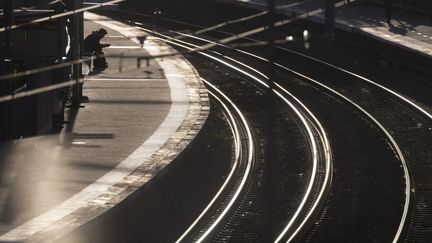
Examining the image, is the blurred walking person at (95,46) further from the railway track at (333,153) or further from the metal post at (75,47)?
the metal post at (75,47)

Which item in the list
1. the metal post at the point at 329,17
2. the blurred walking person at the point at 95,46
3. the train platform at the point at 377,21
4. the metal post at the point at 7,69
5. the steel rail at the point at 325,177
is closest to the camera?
the steel rail at the point at 325,177

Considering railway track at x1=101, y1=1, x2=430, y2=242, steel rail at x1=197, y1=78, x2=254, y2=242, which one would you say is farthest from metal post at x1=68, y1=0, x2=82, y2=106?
railway track at x1=101, y1=1, x2=430, y2=242

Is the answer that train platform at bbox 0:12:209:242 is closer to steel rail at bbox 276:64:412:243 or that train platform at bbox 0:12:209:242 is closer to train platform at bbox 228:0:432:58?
steel rail at bbox 276:64:412:243

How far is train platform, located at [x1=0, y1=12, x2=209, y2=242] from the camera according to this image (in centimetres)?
1558

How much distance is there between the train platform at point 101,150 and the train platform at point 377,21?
7.05 metres

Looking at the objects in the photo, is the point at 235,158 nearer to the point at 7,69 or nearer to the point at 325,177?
the point at 325,177

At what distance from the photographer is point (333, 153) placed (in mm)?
22203

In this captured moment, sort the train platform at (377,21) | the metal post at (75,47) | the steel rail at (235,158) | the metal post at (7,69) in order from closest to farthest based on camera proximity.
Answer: the steel rail at (235,158), the metal post at (7,69), the metal post at (75,47), the train platform at (377,21)

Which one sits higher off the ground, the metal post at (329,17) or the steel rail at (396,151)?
the metal post at (329,17)

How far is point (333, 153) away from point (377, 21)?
58.4 feet

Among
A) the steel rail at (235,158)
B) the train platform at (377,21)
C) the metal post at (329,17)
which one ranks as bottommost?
the steel rail at (235,158)

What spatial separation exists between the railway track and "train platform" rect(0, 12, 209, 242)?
1.59 meters

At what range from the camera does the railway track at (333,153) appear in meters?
17.2

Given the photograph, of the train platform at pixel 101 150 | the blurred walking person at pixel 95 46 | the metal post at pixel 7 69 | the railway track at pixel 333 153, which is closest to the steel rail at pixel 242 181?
the railway track at pixel 333 153
